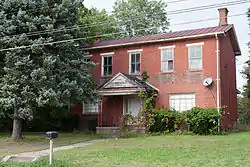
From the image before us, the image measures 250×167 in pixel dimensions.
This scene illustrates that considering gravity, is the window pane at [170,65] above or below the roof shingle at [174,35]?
below

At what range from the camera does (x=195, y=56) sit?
2106 cm

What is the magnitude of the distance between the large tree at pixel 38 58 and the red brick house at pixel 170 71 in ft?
15.6

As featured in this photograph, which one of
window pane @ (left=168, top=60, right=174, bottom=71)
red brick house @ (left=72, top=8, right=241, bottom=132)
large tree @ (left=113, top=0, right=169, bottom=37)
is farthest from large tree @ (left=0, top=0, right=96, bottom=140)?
large tree @ (left=113, top=0, right=169, bottom=37)

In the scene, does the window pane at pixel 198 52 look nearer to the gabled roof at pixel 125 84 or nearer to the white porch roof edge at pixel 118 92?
the gabled roof at pixel 125 84

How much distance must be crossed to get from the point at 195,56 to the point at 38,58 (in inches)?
392

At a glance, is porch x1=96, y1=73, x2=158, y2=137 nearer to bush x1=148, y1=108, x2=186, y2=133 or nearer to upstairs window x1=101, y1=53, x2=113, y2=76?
bush x1=148, y1=108, x2=186, y2=133

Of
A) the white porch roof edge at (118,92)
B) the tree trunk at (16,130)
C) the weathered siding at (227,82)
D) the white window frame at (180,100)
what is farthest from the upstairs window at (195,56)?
the tree trunk at (16,130)

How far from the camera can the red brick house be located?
806 inches

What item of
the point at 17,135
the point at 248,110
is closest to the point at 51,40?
the point at 17,135

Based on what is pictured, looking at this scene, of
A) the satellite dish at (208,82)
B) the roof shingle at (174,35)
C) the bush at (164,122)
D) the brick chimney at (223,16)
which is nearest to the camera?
the bush at (164,122)

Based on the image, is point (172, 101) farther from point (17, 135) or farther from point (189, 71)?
point (17, 135)

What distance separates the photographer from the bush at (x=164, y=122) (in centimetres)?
1991

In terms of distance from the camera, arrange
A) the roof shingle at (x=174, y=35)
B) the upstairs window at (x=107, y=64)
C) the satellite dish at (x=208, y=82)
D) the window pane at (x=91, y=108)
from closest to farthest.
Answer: the satellite dish at (x=208, y=82) → the roof shingle at (x=174, y=35) → the upstairs window at (x=107, y=64) → the window pane at (x=91, y=108)

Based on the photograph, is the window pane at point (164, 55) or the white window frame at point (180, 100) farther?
the window pane at point (164, 55)
